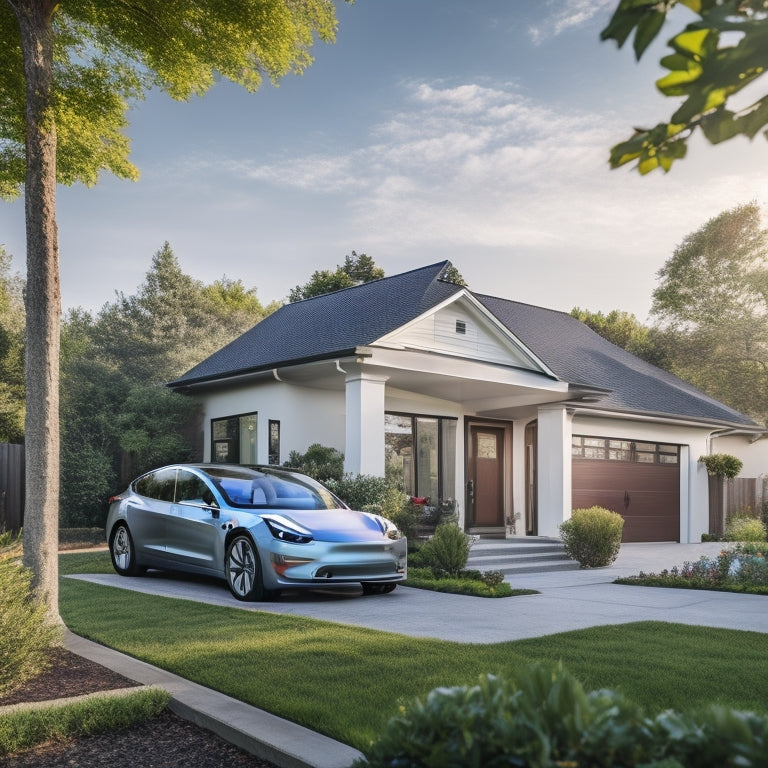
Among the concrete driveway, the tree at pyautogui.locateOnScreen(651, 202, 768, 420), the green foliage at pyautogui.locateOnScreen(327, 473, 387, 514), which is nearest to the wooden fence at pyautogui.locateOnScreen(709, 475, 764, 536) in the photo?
the concrete driveway

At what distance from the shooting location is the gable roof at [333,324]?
15492 mm

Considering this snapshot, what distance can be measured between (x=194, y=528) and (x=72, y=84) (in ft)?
18.2

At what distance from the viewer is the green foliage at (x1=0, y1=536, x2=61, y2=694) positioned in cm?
521

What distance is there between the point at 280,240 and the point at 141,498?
631 inches

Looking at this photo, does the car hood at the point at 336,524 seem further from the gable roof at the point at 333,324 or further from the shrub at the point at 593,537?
the shrub at the point at 593,537

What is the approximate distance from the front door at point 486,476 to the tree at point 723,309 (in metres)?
25.1

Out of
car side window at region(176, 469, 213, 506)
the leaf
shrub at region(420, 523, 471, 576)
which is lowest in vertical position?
shrub at region(420, 523, 471, 576)

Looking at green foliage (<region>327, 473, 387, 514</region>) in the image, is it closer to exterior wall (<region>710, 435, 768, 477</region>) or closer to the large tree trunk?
the large tree trunk

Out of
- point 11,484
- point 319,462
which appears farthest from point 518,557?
point 11,484

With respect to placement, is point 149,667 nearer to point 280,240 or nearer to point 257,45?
point 257,45

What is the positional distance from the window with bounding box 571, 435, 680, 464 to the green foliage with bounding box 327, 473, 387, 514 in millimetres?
7031

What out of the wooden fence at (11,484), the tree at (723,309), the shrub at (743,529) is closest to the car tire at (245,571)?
the wooden fence at (11,484)

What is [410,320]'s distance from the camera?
49.9ft

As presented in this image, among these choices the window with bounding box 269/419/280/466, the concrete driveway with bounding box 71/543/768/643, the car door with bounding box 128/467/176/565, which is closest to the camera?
the concrete driveway with bounding box 71/543/768/643
